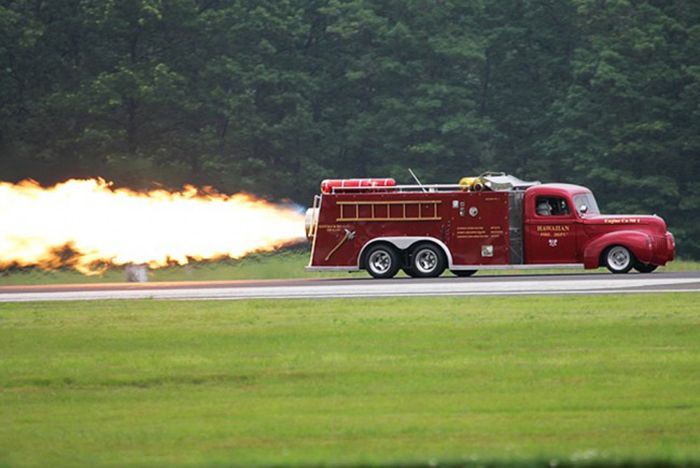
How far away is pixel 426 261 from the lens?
4266 cm

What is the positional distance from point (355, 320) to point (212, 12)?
49.2 meters

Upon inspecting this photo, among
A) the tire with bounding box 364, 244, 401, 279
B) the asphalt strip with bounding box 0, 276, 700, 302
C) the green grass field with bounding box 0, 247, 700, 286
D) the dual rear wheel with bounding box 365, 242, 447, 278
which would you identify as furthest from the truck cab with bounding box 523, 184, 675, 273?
the green grass field with bounding box 0, 247, 700, 286

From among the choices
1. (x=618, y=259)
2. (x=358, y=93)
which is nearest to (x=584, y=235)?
(x=618, y=259)

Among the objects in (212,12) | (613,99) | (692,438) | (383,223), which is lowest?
(692,438)

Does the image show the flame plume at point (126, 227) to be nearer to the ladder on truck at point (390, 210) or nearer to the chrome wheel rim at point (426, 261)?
the ladder on truck at point (390, 210)

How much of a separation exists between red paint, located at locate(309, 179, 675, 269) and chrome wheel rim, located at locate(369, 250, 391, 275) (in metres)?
0.38

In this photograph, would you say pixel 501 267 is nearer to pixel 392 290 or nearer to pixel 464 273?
pixel 464 273

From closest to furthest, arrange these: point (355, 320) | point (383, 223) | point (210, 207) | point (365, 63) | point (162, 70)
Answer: point (355, 320)
point (383, 223)
point (210, 207)
point (162, 70)
point (365, 63)

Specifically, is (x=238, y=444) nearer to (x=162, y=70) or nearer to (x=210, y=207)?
(x=210, y=207)

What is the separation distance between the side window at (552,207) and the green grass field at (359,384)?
31.8 feet

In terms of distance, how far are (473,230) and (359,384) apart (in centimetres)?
2180

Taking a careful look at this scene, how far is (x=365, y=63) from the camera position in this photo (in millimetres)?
77625

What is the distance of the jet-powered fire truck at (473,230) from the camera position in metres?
41.3

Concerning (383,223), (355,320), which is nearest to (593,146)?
(383,223)
